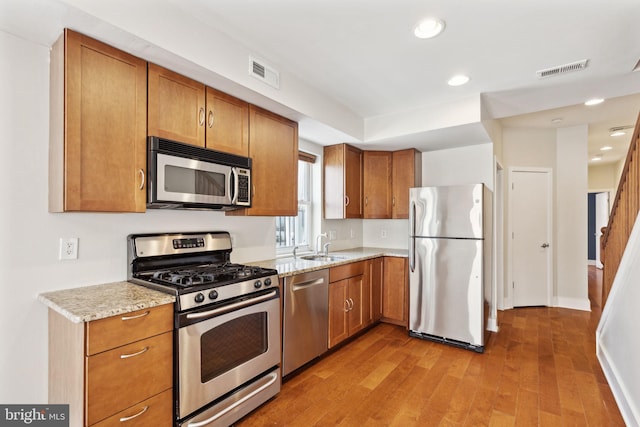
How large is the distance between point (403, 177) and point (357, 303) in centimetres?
174

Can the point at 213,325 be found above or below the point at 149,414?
above

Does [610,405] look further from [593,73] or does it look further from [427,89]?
[427,89]

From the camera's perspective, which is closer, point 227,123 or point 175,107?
point 175,107

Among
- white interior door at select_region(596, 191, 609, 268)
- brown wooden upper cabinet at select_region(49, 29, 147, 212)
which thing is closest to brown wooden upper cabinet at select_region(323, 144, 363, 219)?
brown wooden upper cabinet at select_region(49, 29, 147, 212)

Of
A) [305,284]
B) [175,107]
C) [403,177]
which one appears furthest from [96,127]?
[403,177]

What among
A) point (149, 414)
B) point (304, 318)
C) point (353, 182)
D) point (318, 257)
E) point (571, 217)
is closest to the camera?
point (149, 414)

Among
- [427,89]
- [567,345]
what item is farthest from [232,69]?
[567,345]

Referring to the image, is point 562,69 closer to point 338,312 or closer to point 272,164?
point 272,164

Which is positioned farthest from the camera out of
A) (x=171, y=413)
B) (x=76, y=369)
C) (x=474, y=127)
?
(x=474, y=127)

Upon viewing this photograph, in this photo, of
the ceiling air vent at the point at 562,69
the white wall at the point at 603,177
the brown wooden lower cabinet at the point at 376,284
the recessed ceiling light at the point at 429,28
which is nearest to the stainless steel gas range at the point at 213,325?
the brown wooden lower cabinet at the point at 376,284

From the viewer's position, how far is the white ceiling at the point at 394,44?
5.60 ft

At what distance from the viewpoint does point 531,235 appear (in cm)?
471

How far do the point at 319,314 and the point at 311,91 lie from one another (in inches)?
78.8

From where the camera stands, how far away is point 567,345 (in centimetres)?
330
